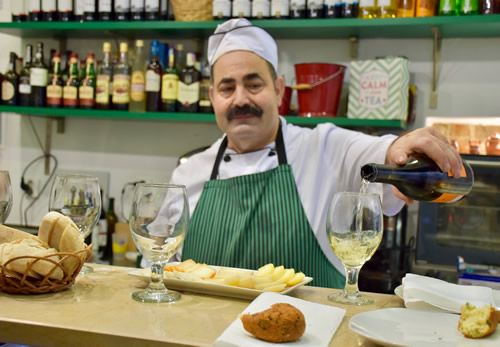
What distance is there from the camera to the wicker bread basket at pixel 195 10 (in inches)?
105

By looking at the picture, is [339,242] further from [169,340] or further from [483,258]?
[483,258]

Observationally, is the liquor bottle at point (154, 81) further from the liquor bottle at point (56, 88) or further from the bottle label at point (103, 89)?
the liquor bottle at point (56, 88)

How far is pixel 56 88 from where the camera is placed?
9.55ft

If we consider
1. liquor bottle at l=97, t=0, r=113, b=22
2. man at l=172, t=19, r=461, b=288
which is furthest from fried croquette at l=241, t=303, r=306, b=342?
liquor bottle at l=97, t=0, r=113, b=22

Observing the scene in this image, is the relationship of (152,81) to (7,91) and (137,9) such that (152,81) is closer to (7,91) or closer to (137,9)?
(137,9)

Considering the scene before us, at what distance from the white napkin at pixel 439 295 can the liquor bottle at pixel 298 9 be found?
1756 mm

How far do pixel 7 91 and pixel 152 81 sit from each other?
0.81 meters

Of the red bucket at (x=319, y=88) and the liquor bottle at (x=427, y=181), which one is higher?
the red bucket at (x=319, y=88)

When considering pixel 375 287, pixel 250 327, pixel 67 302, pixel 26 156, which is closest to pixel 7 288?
pixel 67 302

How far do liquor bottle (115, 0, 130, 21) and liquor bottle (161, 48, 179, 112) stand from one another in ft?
0.90

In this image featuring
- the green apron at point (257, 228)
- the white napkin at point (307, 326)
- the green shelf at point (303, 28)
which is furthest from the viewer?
the green shelf at point (303, 28)

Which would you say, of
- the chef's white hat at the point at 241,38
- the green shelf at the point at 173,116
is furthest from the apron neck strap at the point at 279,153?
the green shelf at the point at 173,116

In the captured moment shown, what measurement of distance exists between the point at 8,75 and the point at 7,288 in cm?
229

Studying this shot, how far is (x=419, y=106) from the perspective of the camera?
269 cm
